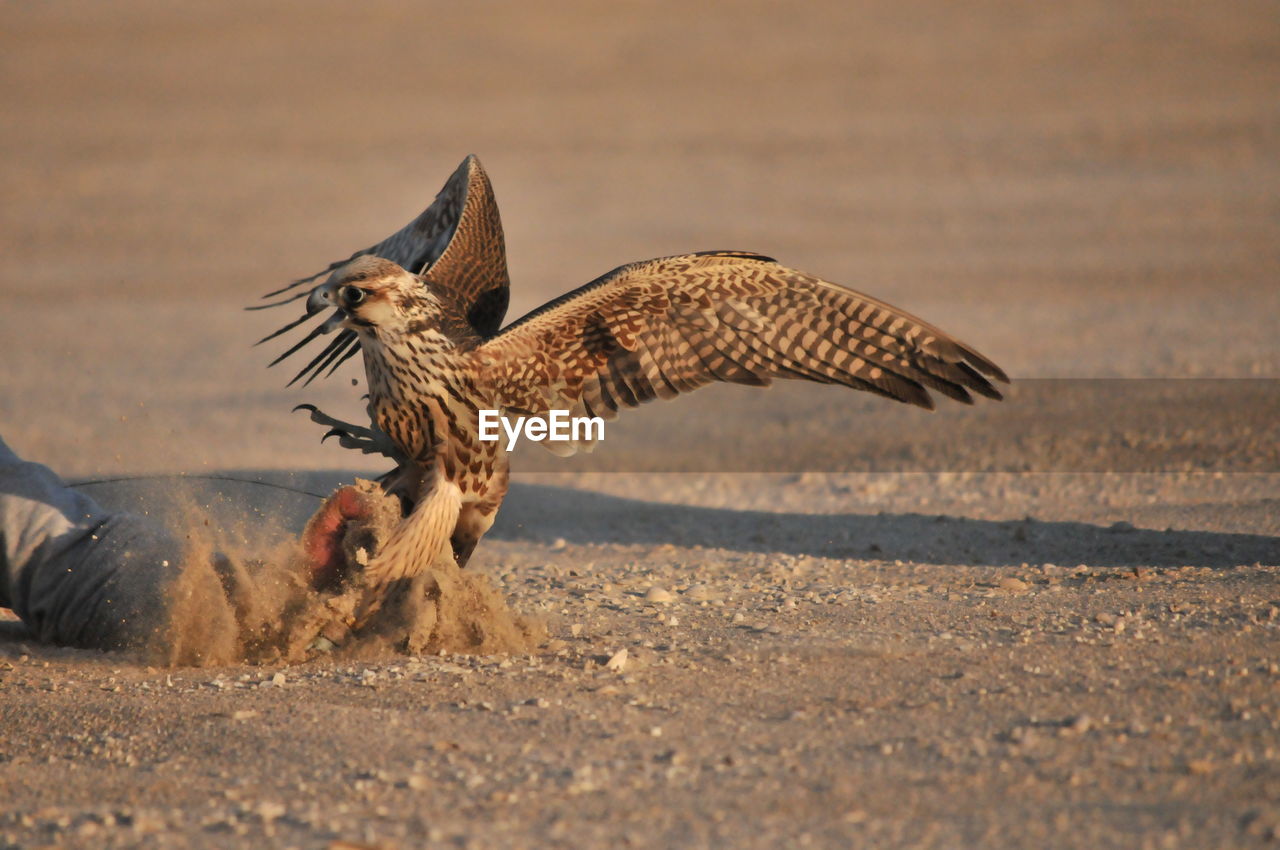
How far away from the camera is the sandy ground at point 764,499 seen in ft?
11.1

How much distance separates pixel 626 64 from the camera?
25125 millimetres

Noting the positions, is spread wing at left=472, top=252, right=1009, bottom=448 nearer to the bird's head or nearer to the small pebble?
the bird's head

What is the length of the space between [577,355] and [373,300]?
80 cm

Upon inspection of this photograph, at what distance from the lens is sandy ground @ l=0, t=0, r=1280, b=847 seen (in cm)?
337

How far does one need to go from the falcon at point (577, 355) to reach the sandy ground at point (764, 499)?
0.59m

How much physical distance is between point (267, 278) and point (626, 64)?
448 inches

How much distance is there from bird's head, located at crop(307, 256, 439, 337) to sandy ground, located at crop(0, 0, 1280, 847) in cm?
111

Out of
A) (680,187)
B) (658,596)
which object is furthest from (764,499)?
(680,187)

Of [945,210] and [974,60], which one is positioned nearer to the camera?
[945,210]

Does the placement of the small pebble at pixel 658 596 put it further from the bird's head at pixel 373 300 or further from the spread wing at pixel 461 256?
the bird's head at pixel 373 300

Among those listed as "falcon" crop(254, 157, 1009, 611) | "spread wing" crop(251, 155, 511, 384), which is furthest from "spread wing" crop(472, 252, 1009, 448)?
"spread wing" crop(251, 155, 511, 384)

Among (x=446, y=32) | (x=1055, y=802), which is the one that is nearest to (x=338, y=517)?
(x=1055, y=802)

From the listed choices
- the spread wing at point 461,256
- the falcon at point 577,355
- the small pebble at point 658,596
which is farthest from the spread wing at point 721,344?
the small pebble at point 658,596

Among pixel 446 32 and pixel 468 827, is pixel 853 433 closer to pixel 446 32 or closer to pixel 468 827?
pixel 468 827
